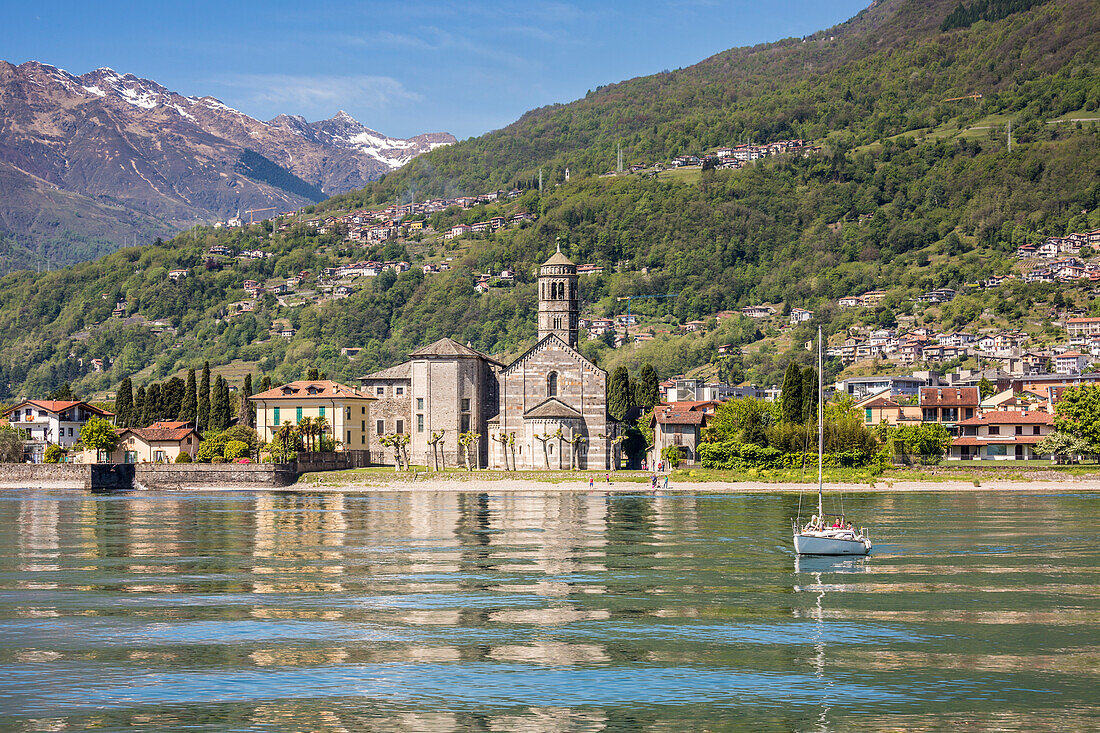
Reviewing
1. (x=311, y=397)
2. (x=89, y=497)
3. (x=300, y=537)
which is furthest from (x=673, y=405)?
(x=300, y=537)

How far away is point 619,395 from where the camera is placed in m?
134

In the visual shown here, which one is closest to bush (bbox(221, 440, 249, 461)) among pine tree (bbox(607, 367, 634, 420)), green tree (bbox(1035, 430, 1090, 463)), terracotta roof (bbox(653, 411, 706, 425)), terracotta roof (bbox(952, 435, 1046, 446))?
pine tree (bbox(607, 367, 634, 420))

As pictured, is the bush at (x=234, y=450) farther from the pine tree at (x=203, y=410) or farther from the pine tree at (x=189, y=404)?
the pine tree at (x=189, y=404)

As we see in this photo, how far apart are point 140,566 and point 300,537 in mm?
11738

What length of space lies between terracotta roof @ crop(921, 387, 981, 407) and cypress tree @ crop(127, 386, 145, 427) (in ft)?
298

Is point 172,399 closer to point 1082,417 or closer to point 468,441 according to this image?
point 468,441

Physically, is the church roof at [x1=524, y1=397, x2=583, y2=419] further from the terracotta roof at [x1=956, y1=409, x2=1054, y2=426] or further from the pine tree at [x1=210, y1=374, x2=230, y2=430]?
the terracotta roof at [x1=956, y1=409, x2=1054, y2=426]

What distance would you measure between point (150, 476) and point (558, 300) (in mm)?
46009

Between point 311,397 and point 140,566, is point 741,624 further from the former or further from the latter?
point 311,397

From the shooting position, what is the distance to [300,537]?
199 ft

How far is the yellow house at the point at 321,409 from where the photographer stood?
12381cm

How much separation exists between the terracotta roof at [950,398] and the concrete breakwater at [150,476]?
7016 cm

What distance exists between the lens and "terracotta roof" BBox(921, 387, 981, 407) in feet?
427

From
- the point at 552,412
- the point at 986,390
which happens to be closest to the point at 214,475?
the point at 552,412
